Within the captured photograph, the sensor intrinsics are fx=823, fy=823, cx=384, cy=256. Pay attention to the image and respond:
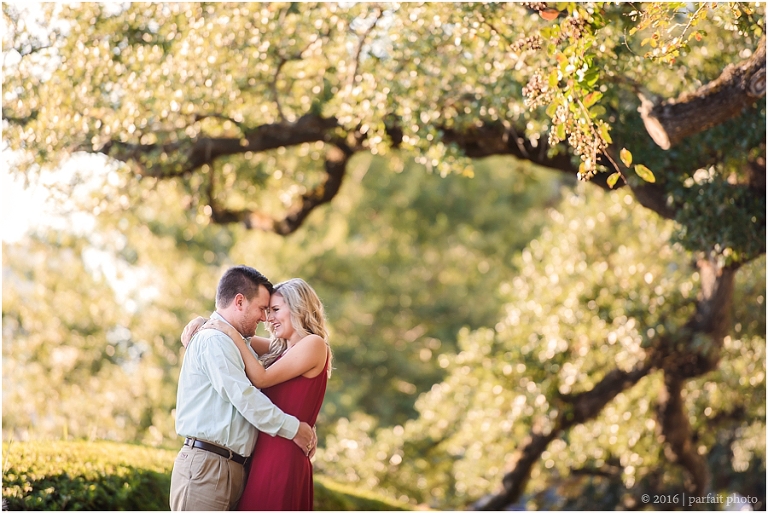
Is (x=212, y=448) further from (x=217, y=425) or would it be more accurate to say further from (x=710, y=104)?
(x=710, y=104)

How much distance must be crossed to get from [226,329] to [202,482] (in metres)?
0.85

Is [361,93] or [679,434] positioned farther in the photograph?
[679,434]

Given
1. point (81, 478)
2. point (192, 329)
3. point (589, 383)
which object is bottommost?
point (589, 383)

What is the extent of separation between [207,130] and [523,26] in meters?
3.55

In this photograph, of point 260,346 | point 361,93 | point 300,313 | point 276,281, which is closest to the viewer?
point 300,313

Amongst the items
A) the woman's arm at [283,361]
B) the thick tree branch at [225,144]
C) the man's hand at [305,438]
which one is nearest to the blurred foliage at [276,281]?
the thick tree branch at [225,144]

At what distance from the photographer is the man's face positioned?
4852 mm

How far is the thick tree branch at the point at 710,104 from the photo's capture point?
5.77 metres

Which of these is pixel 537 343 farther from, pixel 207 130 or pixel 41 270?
pixel 41 270

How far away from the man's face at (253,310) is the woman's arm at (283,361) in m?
0.14

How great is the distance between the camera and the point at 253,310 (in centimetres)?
486

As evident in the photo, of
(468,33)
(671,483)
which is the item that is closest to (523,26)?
(468,33)

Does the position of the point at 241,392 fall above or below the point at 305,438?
above

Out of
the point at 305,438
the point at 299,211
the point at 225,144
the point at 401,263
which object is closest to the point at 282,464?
the point at 305,438
